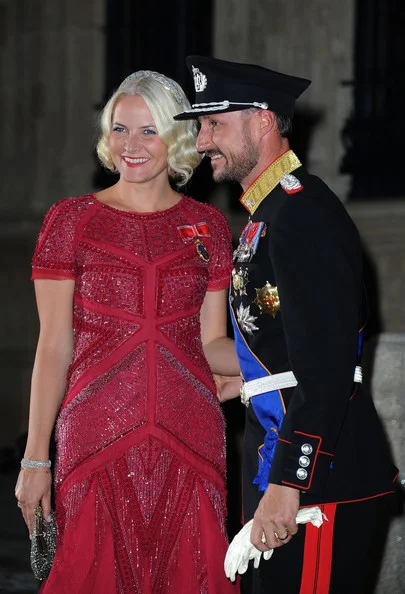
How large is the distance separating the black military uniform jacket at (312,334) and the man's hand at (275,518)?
0.10ft

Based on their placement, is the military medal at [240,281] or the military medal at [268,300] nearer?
the military medal at [268,300]

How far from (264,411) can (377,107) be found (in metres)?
7.14

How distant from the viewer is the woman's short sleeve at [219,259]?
3480 millimetres

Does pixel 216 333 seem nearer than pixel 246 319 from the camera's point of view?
No

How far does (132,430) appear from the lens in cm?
329

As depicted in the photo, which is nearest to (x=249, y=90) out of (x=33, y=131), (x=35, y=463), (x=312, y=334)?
(x=312, y=334)

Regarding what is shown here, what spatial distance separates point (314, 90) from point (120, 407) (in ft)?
21.6

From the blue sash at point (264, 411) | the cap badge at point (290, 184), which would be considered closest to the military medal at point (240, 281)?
the blue sash at point (264, 411)

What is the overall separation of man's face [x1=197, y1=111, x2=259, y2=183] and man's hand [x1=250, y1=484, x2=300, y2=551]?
0.83 meters

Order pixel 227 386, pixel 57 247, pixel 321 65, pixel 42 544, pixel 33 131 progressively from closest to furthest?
pixel 42 544 < pixel 57 247 < pixel 227 386 < pixel 321 65 < pixel 33 131

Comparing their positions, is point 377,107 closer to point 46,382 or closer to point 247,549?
point 46,382

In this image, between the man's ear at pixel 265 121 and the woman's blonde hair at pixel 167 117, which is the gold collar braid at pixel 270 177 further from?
the woman's blonde hair at pixel 167 117

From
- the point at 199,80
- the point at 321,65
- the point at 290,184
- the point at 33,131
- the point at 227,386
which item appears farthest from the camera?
the point at 33,131

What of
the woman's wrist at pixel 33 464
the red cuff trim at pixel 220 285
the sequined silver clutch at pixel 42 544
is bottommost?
the sequined silver clutch at pixel 42 544
